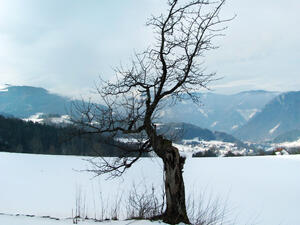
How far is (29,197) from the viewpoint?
9211mm

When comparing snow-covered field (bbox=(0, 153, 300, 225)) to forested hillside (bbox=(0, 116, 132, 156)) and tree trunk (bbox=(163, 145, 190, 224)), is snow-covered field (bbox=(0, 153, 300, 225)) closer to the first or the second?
tree trunk (bbox=(163, 145, 190, 224))

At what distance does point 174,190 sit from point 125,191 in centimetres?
614

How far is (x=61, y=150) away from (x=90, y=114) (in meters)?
78.0

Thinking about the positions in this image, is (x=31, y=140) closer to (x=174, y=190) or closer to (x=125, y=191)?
(x=125, y=191)

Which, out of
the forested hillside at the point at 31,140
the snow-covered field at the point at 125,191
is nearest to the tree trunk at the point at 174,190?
the snow-covered field at the point at 125,191

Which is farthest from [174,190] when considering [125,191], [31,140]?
[31,140]

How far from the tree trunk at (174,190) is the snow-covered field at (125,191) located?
2.02 ft

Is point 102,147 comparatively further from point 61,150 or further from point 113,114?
point 61,150

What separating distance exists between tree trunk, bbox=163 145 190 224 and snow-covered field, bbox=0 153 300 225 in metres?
0.62

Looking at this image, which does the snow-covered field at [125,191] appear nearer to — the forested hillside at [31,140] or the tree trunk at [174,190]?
the tree trunk at [174,190]

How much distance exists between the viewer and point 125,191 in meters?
10.4

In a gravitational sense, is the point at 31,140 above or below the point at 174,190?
above

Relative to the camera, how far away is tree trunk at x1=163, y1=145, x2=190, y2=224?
455 centimetres

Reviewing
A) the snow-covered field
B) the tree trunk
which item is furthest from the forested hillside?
the tree trunk
